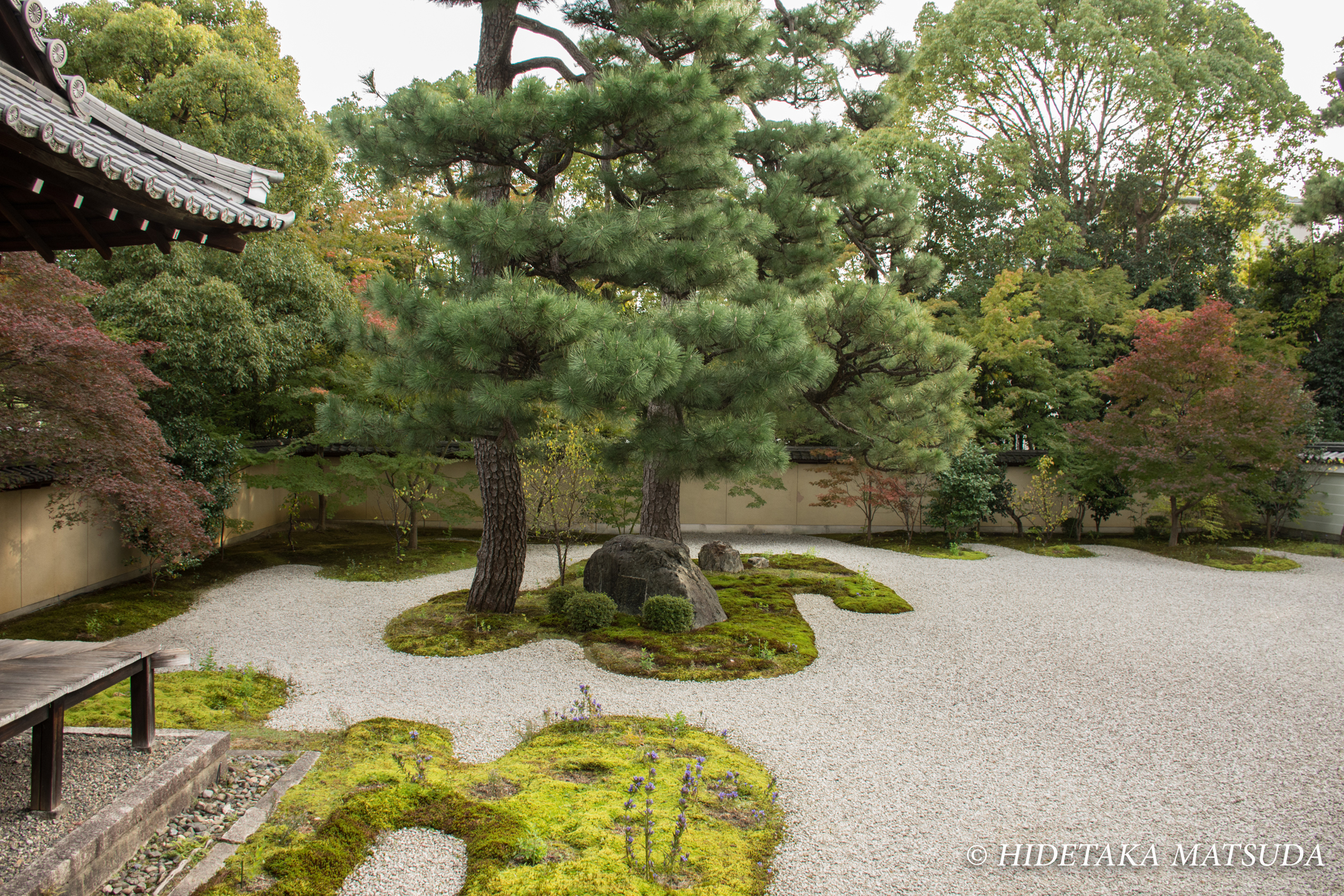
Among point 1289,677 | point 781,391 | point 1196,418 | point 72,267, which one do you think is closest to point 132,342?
point 72,267

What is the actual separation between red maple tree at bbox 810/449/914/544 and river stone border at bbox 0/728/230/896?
9.56 m

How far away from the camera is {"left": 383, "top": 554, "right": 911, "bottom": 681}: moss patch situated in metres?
5.64

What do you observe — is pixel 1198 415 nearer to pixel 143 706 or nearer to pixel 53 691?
pixel 143 706

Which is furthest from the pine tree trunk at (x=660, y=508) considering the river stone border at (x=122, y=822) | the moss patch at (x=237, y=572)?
the river stone border at (x=122, y=822)

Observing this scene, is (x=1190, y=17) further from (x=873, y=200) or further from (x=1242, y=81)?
(x=873, y=200)

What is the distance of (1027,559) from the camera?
1088 centimetres

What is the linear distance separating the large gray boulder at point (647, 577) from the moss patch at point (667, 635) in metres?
0.18

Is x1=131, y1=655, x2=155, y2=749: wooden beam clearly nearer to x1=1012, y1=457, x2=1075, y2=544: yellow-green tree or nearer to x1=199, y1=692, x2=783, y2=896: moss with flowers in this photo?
x1=199, y1=692, x2=783, y2=896: moss with flowers

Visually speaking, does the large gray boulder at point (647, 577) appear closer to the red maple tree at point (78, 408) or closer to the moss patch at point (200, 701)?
the moss patch at point (200, 701)

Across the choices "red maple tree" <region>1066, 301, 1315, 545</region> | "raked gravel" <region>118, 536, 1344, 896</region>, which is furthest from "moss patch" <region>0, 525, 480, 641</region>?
"red maple tree" <region>1066, 301, 1315, 545</region>

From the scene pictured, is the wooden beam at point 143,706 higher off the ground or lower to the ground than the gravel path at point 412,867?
higher

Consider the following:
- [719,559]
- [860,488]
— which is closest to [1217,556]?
[860,488]

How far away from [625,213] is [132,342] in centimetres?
522

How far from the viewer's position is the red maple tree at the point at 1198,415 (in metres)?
10.7
